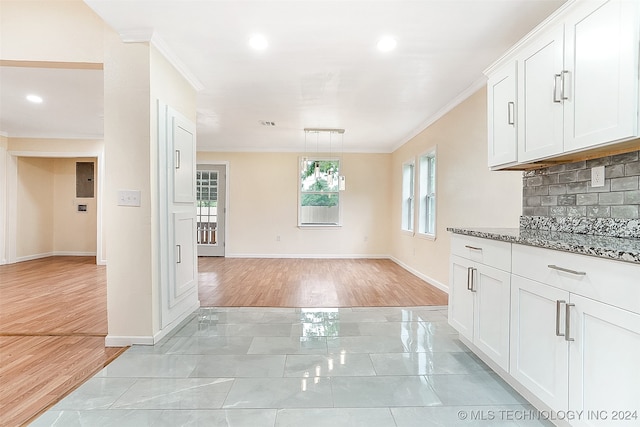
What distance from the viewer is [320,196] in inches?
286

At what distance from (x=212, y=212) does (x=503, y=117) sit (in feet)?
20.2

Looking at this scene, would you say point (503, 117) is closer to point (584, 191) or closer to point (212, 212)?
point (584, 191)

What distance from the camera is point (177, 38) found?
8.34ft

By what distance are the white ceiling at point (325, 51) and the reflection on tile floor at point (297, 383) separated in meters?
2.39

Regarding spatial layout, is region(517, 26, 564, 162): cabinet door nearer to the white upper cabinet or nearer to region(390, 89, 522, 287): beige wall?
the white upper cabinet

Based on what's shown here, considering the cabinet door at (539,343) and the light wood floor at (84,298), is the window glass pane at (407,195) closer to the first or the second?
the light wood floor at (84,298)

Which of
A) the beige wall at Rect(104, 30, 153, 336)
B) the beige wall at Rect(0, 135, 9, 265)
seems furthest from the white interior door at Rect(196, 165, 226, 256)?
the beige wall at Rect(104, 30, 153, 336)

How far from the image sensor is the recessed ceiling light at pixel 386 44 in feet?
8.26

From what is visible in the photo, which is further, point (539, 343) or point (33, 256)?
point (33, 256)

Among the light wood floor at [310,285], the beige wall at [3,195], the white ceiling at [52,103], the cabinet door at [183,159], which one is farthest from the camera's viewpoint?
the beige wall at [3,195]

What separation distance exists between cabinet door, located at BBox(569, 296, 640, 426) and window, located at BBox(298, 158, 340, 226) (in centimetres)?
592

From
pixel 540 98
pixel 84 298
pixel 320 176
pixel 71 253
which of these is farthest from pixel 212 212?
pixel 540 98

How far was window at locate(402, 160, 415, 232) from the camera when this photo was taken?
6.13 m

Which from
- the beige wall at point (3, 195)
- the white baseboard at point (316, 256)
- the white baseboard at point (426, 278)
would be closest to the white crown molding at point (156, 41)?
the white baseboard at point (426, 278)
